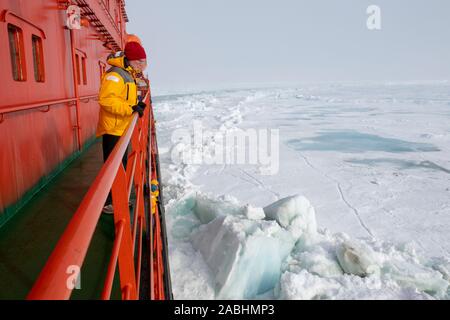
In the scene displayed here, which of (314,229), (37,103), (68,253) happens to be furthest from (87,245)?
(314,229)

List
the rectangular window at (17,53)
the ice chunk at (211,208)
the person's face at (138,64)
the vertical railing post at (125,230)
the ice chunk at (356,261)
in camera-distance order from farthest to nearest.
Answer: the ice chunk at (211,208) → the ice chunk at (356,261) → the rectangular window at (17,53) → the person's face at (138,64) → the vertical railing post at (125,230)

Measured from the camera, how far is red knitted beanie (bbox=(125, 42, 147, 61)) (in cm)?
269

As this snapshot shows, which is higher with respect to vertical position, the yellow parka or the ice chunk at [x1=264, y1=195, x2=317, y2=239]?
the yellow parka

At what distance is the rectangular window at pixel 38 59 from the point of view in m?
3.70

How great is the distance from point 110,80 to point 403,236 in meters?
5.29

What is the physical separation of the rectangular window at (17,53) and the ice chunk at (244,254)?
301 cm

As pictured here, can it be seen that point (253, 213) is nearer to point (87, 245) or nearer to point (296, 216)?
point (296, 216)

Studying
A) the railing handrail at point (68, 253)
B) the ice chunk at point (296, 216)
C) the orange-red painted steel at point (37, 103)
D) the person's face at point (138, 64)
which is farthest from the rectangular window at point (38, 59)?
the ice chunk at point (296, 216)

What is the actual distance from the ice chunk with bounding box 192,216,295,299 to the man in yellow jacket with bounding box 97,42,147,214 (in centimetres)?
183

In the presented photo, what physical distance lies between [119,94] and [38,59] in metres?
1.77

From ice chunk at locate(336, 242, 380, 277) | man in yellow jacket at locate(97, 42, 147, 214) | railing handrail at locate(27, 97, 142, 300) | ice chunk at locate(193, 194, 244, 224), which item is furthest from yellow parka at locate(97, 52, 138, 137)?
ice chunk at locate(336, 242, 380, 277)

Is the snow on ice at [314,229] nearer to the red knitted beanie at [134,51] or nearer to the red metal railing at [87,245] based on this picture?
the red knitted beanie at [134,51]

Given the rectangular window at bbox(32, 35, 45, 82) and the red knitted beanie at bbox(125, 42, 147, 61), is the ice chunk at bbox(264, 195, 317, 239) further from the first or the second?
the rectangular window at bbox(32, 35, 45, 82)
